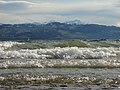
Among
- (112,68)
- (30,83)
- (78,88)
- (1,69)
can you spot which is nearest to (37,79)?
(30,83)

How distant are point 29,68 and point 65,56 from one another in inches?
948

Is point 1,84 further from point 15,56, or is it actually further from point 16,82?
point 15,56

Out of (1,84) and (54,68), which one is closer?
(1,84)

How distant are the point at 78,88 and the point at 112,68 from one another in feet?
69.4

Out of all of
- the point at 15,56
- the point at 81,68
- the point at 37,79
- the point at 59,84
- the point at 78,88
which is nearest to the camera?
the point at 78,88

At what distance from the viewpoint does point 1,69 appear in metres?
47.7

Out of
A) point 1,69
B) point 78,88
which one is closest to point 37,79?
point 78,88

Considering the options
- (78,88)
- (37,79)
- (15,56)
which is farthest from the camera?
(15,56)

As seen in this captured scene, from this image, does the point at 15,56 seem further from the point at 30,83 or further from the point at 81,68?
the point at 30,83

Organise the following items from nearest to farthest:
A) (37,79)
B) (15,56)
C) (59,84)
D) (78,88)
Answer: (78,88) < (59,84) < (37,79) < (15,56)

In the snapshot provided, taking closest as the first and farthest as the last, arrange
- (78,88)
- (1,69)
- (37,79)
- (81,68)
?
(78,88), (37,79), (1,69), (81,68)

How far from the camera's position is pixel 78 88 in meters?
31.2

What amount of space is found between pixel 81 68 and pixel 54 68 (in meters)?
3.58

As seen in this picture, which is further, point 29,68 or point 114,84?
point 29,68
